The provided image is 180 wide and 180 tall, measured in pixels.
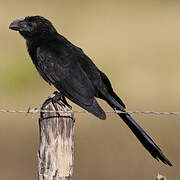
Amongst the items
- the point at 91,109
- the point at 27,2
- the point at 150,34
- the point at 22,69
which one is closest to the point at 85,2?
the point at 27,2

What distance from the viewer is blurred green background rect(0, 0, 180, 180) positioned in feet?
35.0

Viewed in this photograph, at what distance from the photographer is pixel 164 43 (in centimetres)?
1647

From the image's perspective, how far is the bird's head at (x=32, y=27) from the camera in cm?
832

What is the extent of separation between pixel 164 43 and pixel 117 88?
3.36 m

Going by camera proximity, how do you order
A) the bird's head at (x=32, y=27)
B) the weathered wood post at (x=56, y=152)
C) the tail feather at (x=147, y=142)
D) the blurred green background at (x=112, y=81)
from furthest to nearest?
the blurred green background at (x=112, y=81), the bird's head at (x=32, y=27), the tail feather at (x=147, y=142), the weathered wood post at (x=56, y=152)

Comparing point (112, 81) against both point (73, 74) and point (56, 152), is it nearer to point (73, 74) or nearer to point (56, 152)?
point (73, 74)

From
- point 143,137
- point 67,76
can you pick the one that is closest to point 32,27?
point 67,76

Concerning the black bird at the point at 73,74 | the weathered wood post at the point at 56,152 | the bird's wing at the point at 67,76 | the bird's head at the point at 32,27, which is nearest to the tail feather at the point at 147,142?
the black bird at the point at 73,74

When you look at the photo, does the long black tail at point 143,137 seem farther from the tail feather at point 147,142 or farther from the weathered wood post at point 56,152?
the weathered wood post at point 56,152

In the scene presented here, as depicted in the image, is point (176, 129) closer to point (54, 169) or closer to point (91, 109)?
point (91, 109)

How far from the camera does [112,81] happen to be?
45.3 feet

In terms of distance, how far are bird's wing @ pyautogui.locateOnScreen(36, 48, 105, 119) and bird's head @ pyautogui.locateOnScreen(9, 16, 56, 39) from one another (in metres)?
0.52

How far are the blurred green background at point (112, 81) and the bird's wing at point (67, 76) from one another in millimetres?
3079

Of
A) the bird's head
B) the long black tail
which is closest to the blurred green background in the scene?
the bird's head
